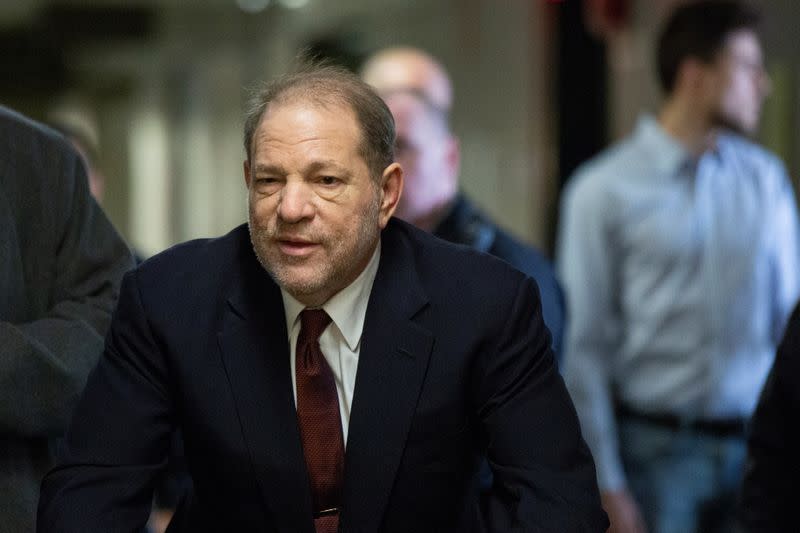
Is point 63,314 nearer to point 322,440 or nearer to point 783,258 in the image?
point 322,440

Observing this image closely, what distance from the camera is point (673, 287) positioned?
4.72 metres

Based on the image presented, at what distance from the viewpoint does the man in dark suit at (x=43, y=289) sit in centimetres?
278

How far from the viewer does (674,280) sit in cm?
473

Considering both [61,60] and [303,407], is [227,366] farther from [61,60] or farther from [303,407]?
[61,60]

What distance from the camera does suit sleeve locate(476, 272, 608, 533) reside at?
2.54 metres

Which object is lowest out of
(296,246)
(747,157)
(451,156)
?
(747,157)

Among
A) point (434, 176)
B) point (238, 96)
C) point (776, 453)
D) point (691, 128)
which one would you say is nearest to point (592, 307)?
point (691, 128)

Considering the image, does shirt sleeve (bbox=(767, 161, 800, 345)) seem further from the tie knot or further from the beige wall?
the beige wall

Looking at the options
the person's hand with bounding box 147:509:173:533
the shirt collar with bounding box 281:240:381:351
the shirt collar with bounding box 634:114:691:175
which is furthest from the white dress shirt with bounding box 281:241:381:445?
the shirt collar with bounding box 634:114:691:175

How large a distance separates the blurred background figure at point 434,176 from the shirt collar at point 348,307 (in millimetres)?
1099

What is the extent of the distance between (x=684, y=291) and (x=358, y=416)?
238 centimetres

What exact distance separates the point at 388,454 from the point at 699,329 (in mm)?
2355

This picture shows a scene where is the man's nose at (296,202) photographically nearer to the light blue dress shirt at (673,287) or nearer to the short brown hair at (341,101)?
the short brown hair at (341,101)

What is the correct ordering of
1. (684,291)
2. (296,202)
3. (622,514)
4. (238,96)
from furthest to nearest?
(238,96)
(684,291)
(622,514)
(296,202)
